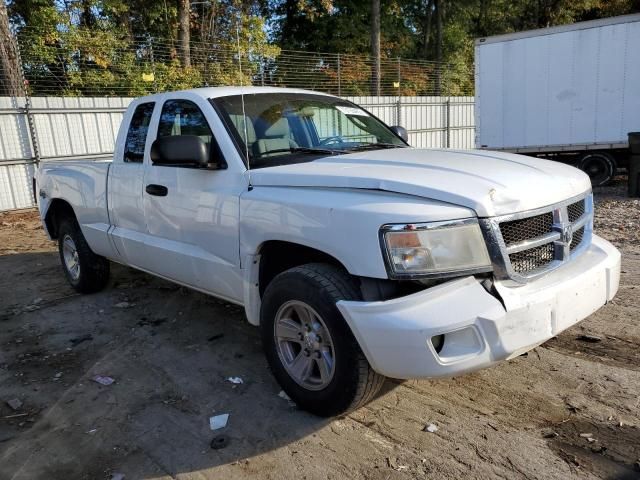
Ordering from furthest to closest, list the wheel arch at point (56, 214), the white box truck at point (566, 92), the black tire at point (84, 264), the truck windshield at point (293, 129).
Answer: the white box truck at point (566, 92)
the wheel arch at point (56, 214)
the black tire at point (84, 264)
the truck windshield at point (293, 129)

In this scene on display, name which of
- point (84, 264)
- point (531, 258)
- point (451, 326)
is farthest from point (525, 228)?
point (84, 264)

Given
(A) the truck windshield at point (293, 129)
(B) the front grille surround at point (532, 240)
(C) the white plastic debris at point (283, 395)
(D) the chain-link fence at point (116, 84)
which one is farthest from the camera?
(D) the chain-link fence at point (116, 84)

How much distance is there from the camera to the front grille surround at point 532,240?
2578 millimetres

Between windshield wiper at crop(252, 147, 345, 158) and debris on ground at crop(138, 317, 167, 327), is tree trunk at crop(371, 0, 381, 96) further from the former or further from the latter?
windshield wiper at crop(252, 147, 345, 158)

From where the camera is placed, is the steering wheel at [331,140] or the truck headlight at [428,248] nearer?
the truck headlight at [428,248]

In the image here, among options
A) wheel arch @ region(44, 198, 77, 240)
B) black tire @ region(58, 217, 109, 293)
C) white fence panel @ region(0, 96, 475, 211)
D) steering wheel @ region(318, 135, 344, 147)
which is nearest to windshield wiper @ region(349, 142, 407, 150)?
steering wheel @ region(318, 135, 344, 147)

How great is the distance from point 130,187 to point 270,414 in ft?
7.68

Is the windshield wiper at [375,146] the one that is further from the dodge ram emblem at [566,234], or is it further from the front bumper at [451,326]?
the front bumper at [451,326]

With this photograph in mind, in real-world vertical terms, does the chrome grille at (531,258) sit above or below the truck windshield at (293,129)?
below

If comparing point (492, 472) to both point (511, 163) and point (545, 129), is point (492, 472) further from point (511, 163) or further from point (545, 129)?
point (545, 129)

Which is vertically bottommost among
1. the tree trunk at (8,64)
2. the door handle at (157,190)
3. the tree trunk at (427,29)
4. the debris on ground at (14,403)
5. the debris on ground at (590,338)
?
the debris on ground at (590,338)

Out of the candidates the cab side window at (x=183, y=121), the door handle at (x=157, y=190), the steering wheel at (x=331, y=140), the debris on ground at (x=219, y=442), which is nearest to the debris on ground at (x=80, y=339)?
the door handle at (x=157, y=190)

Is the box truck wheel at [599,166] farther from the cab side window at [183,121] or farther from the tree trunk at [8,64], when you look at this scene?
the tree trunk at [8,64]

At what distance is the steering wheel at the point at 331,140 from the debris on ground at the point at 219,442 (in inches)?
80.2
